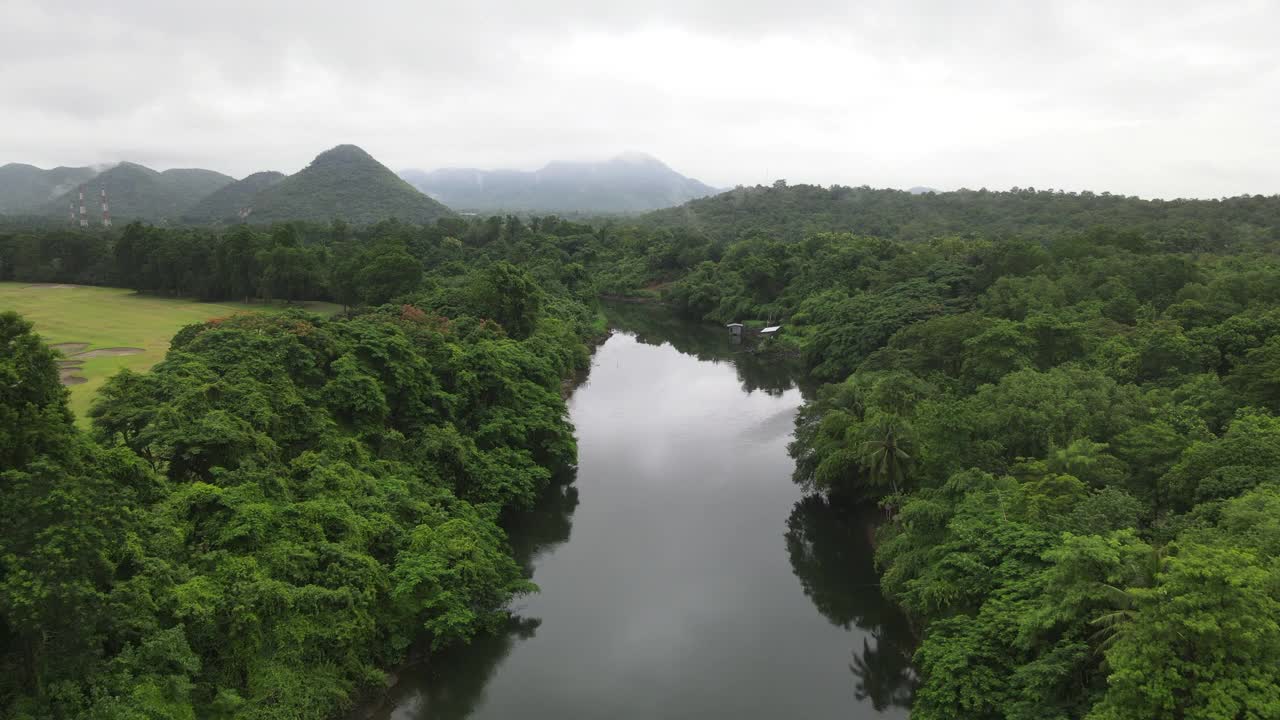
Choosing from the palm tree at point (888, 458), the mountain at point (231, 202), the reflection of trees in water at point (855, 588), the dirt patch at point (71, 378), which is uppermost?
the mountain at point (231, 202)

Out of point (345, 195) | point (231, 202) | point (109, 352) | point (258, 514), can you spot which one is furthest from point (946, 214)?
point (231, 202)

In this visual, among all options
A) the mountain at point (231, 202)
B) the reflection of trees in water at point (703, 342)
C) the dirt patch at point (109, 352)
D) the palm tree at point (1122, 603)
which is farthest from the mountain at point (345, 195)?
the palm tree at point (1122, 603)

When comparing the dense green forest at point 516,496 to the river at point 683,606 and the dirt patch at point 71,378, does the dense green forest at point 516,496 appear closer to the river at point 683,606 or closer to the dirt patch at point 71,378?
the river at point 683,606

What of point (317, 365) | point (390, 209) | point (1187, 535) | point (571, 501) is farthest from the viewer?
point (390, 209)

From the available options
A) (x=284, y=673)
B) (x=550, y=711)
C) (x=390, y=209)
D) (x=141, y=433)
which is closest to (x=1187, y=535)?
(x=550, y=711)

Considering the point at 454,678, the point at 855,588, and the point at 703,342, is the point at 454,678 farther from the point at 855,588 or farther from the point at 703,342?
the point at 703,342

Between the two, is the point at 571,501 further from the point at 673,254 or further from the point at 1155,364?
the point at 673,254

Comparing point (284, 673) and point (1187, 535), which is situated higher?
point (1187, 535)
